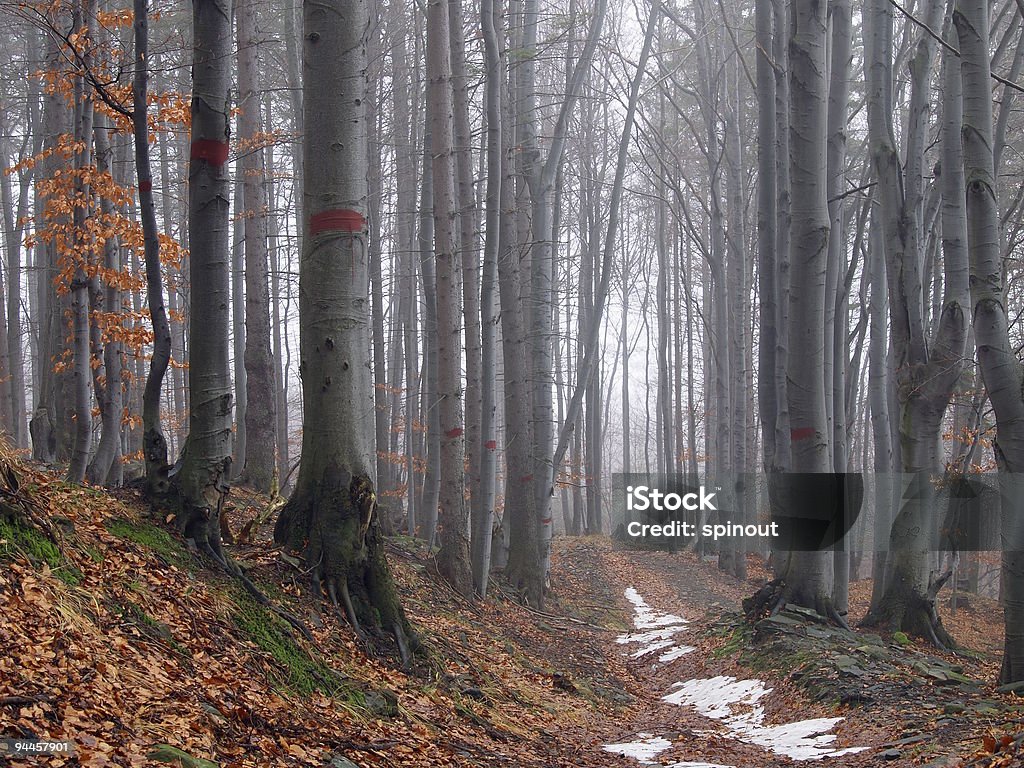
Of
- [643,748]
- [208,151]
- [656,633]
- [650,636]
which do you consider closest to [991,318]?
[643,748]

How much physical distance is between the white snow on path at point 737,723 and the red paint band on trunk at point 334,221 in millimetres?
4176

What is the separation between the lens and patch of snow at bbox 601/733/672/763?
5.95 m

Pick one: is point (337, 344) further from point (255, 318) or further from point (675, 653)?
point (675, 653)

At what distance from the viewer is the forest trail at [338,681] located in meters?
3.46

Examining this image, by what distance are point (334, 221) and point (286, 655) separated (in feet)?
→ 9.69

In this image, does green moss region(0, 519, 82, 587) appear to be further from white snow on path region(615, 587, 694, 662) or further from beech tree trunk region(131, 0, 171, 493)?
white snow on path region(615, 587, 694, 662)

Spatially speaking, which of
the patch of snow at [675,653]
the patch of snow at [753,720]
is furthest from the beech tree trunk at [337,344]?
the patch of snow at [675,653]

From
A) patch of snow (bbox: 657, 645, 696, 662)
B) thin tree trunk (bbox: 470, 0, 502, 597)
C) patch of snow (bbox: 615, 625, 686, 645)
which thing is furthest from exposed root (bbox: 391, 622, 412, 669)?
patch of snow (bbox: 615, 625, 686, 645)

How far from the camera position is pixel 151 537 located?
17.2ft

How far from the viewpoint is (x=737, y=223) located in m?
18.5

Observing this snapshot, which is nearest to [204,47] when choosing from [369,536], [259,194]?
[369,536]

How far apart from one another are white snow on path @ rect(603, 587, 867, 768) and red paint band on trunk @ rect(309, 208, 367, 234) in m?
4.18

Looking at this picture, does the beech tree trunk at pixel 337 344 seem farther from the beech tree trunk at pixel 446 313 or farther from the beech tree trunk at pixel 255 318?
the beech tree trunk at pixel 255 318

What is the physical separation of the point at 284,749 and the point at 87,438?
3520 millimetres
